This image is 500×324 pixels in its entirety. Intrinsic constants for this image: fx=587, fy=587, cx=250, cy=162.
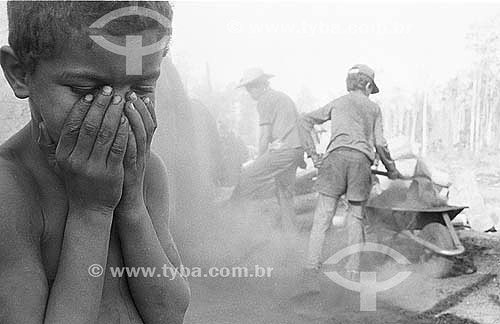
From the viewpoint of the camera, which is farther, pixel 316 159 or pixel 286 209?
pixel 286 209

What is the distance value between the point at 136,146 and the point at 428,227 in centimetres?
588

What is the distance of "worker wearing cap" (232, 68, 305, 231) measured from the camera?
7.17 m

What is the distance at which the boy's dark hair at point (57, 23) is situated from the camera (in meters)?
0.93

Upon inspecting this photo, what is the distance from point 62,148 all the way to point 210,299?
4.36m

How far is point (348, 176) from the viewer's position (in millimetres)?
5789

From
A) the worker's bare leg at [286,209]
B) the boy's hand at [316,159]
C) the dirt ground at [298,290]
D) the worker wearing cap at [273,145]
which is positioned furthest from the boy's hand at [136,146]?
the worker's bare leg at [286,209]

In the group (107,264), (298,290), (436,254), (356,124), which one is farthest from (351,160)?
(107,264)

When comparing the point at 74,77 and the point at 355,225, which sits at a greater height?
the point at 74,77

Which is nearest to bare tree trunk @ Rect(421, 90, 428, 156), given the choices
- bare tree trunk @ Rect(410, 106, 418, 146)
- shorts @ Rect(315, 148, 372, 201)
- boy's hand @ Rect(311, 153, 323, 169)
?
bare tree trunk @ Rect(410, 106, 418, 146)

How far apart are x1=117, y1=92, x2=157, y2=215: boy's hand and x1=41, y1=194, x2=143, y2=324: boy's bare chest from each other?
10 cm

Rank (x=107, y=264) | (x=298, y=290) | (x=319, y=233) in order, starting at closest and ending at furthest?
(x=107, y=264) → (x=298, y=290) → (x=319, y=233)

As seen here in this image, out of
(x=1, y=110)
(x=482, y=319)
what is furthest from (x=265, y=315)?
(x=1, y=110)

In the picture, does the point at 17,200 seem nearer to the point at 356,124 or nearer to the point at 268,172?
the point at 356,124

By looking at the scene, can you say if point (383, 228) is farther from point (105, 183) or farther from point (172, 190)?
point (105, 183)
